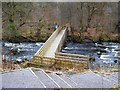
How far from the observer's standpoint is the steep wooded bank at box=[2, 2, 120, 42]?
7.25 metres

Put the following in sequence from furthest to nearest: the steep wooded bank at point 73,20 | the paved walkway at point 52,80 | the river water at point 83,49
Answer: the steep wooded bank at point 73,20 < the river water at point 83,49 < the paved walkway at point 52,80

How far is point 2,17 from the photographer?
6.45 m

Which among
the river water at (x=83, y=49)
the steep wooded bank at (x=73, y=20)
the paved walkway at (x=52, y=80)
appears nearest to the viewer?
the paved walkway at (x=52, y=80)

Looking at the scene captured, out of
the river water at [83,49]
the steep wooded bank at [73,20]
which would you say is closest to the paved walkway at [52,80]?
the river water at [83,49]

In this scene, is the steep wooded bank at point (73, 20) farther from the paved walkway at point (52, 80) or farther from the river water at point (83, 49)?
the paved walkway at point (52, 80)

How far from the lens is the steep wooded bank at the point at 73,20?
7254 mm

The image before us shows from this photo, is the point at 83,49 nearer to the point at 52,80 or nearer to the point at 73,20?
the point at 73,20

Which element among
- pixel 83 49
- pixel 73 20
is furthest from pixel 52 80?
pixel 73 20

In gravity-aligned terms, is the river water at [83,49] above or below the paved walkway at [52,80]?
below

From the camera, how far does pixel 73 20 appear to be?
7.70m

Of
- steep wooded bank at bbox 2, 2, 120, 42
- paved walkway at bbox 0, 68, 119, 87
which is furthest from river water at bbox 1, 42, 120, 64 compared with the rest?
paved walkway at bbox 0, 68, 119, 87

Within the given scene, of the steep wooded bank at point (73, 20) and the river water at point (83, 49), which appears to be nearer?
the river water at point (83, 49)

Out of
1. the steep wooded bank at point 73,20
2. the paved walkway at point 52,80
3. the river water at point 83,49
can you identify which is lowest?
the river water at point 83,49

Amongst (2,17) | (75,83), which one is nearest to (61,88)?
(75,83)
